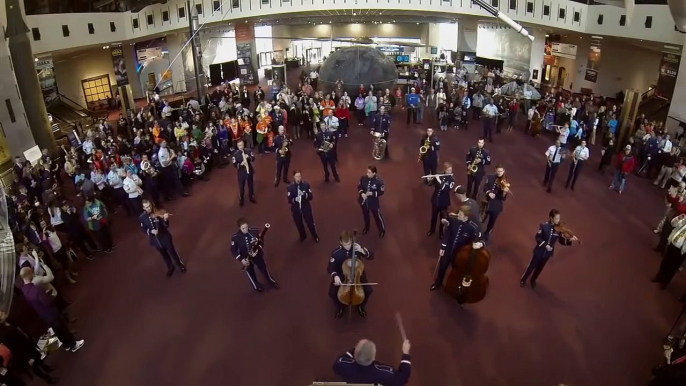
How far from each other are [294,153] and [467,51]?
801 inches

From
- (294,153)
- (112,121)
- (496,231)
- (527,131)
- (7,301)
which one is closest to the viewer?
(7,301)

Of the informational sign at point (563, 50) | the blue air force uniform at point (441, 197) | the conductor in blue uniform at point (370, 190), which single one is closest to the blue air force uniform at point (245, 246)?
the conductor in blue uniform at point (370, 190)

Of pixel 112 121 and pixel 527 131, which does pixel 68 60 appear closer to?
pixel 112 121

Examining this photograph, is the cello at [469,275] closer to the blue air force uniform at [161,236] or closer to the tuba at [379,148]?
the blue air force uniform at [161,236]

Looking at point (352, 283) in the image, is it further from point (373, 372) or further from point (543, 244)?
point (543, 244)

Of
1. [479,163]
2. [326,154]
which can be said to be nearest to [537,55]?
[479,163]

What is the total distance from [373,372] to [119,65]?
2450 centimetres

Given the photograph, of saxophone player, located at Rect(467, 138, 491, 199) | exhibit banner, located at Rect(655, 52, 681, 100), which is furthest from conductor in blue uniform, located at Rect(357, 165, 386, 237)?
exhibit banner, located at Rect(655, 52, 681, 100)

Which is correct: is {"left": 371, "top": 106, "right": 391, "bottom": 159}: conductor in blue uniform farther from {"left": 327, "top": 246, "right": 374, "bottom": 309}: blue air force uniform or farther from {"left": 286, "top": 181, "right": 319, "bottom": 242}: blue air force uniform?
{"left": 327, "top": 246, "right": 374, "bottom": 309}: blue air force uniform

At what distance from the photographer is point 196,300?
7.61 m

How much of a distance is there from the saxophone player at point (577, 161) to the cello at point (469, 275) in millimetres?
5648

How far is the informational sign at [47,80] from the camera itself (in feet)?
65.4

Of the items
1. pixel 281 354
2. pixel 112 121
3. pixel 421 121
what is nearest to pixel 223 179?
pixel 281 354

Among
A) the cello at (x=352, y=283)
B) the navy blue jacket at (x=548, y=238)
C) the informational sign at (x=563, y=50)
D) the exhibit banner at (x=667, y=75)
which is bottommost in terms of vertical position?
the cello at (x=352, y=283)
